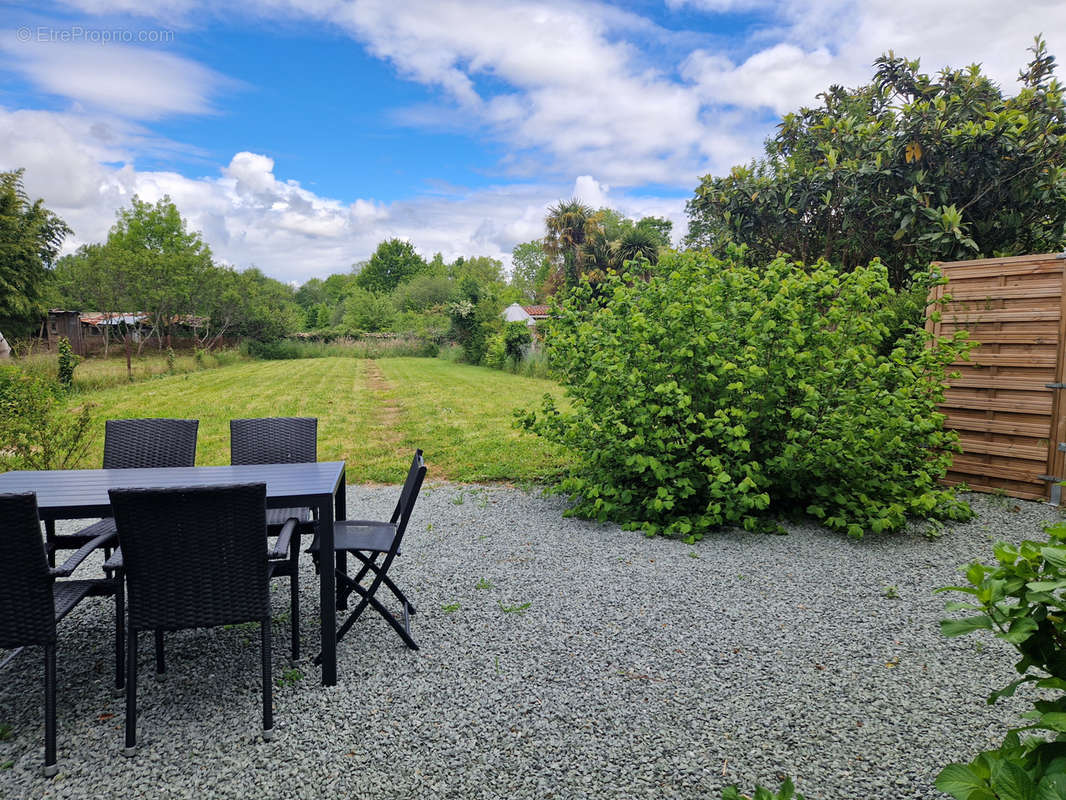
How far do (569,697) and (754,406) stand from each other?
3.18 meters

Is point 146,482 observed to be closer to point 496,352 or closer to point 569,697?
point 569,697

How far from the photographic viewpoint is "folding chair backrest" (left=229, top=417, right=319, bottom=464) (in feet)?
13.6

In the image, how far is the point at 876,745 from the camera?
2303 mm

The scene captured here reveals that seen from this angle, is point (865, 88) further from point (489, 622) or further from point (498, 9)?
point (489, 622)

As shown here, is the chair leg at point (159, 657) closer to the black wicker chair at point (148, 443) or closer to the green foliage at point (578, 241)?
the black wicker chair at point (148, 443)

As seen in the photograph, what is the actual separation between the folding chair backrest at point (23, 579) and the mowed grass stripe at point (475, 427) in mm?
4048

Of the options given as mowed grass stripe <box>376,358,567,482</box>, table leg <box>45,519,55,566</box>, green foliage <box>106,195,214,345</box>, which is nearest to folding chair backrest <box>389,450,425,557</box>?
table leg <box>45,519,55,566</box>

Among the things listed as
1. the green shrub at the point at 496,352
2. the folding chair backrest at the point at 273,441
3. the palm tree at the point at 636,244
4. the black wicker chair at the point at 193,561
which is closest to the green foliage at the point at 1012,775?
the black wicker chair at the point at 193,561

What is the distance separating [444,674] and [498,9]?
346 inches

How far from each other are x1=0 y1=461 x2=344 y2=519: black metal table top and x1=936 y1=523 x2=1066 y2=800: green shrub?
96.0 inches

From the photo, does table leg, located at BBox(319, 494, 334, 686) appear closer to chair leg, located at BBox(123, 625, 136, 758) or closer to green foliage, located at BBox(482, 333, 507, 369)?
chair leg, located at BBox(123, 625, 136, 758)

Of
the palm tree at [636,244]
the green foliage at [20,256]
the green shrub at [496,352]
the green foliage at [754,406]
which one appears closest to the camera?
the green foliage at [754,406]

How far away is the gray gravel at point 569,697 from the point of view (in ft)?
7.11

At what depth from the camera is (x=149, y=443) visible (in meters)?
4.21
